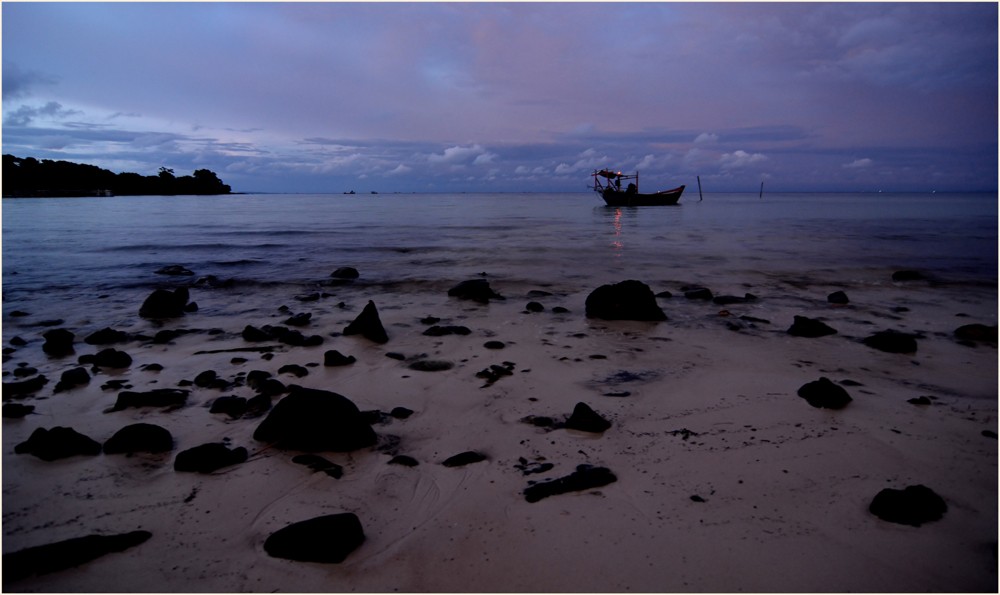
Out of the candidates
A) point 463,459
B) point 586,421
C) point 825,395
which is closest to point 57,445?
point 463,459

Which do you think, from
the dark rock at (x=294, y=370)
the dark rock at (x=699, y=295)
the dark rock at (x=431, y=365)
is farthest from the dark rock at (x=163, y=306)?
the dark rock at (x=699, y=295)

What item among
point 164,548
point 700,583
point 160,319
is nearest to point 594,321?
point 700,583

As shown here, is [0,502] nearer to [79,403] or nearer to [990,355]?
[79,403]

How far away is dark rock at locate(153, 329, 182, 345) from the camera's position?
670 centimetres

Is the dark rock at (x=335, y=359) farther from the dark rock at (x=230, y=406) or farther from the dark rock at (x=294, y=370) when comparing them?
the dark rock at (x=230, y=406)

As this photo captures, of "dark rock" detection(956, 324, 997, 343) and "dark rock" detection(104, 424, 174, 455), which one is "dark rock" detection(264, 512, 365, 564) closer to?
"dark rock" detection(104, 424, 174, 455)

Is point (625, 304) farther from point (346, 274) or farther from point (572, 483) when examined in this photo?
point (346, 274)

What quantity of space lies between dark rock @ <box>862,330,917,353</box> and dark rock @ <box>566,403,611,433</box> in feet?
14.7

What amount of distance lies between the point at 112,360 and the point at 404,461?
4382 millimetres

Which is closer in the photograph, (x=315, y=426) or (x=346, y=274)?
(x=315, y=426)

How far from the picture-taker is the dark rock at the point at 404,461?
11.7 ft

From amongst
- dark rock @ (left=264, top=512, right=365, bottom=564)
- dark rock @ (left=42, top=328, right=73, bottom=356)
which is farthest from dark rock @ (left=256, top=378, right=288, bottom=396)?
dark rock @ (left=42, top=328, right=73, bottom=356)

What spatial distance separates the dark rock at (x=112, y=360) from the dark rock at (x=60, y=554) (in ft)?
12.0

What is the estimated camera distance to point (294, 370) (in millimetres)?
5441
